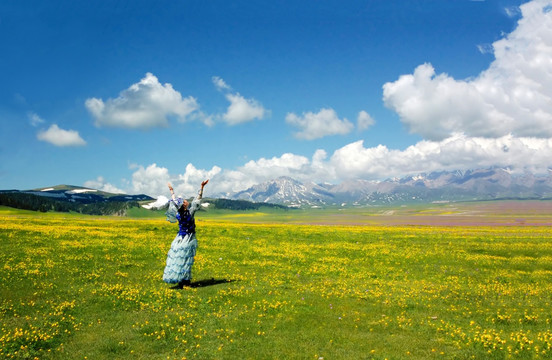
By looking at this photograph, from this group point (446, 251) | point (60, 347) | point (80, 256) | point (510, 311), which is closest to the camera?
point (60, 347)

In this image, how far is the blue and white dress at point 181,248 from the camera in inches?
830

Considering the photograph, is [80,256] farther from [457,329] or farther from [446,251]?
[446,251]

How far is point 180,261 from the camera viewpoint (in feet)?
69.3

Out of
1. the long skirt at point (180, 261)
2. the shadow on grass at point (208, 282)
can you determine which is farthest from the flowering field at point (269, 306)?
the long skirt at point (180, 261)

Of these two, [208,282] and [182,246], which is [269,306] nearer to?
[208,282]

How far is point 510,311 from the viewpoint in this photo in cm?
1791

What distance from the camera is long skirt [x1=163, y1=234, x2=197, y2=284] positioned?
21.0m

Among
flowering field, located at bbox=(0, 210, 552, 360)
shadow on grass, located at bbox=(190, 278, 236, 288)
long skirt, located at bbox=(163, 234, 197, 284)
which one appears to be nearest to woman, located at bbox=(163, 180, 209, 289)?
long skirt, located at bbox=(163, 234, 197, 284)

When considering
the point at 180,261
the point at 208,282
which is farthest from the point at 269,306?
the point at 208,282

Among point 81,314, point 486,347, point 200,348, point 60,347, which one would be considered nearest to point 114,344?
point 60,347

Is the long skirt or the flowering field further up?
the long skirt

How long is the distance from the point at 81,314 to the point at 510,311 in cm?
2074

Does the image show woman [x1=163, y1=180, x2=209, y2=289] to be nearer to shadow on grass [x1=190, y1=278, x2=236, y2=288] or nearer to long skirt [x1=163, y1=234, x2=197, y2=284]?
long skirt [x1=163, y1=234, x2=197, y2=284]

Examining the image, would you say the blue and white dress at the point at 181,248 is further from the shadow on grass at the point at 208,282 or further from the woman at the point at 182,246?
the shadow on grass at the point at 208,282
